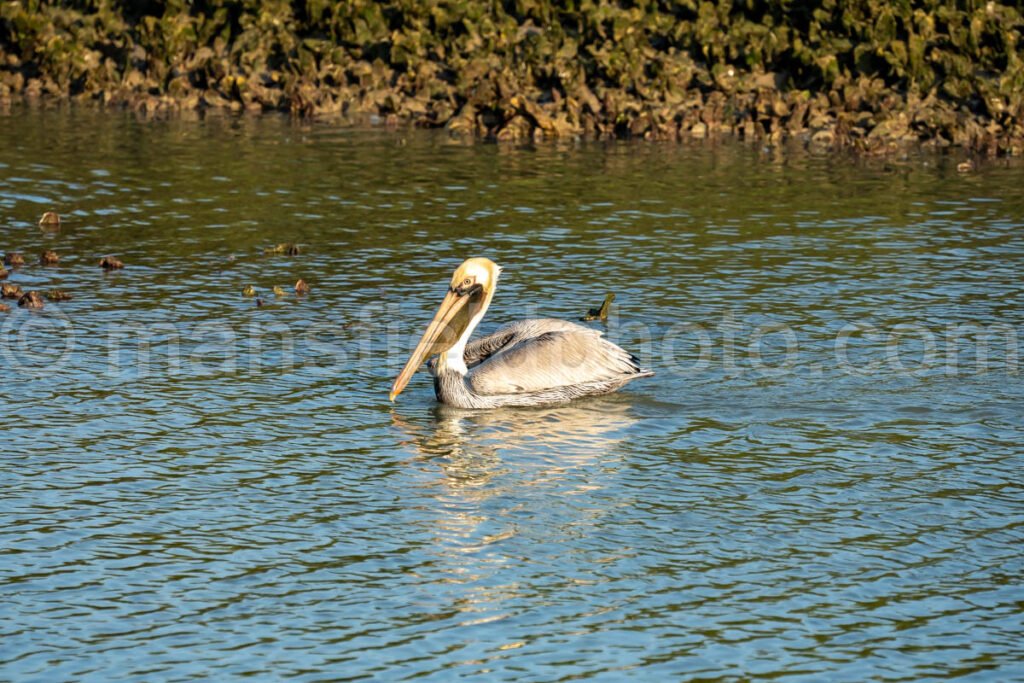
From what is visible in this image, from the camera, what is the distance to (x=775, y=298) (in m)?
18.7

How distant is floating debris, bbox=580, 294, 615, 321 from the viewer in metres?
17.7

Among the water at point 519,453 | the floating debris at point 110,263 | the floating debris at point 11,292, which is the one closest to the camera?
the water at point 519,453

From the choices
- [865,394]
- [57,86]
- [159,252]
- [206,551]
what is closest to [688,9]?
[57,86]

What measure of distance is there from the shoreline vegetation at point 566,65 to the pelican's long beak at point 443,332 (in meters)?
17.4

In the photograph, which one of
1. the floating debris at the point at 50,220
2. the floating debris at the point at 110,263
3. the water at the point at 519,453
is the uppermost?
the floating debris at the point at 50,220

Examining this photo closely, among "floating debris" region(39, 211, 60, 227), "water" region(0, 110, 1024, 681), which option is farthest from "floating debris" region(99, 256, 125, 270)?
"floating debris" region(39, 211, 60, 227)

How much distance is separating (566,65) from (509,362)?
19758mm

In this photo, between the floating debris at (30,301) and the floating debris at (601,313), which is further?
the floating debris at (30,301)

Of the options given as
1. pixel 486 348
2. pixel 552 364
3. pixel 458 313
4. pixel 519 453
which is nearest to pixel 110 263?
pixel 486 348

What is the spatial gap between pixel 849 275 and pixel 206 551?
11120 mm

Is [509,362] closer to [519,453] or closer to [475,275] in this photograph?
[475,275]

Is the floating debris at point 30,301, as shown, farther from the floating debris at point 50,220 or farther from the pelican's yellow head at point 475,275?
the pelican's yellow head at point 475,275

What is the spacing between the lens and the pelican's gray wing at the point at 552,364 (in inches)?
571

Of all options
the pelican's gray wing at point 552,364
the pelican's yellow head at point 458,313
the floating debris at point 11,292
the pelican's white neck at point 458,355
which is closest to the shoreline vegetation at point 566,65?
the floating debris at point 11,292
